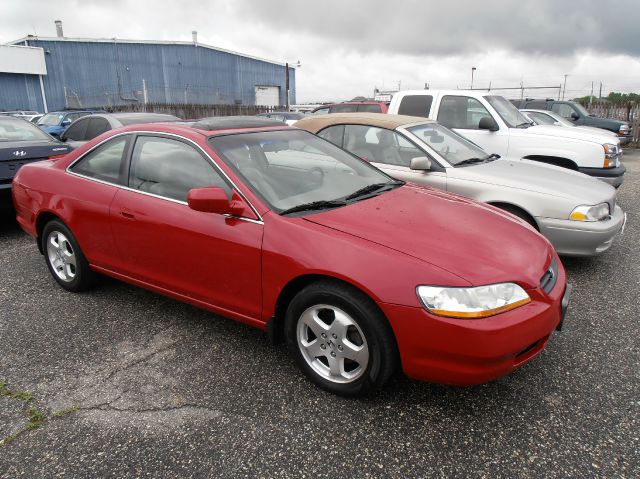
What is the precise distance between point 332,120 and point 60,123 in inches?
507

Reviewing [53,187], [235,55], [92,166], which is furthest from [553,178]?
[235,55]

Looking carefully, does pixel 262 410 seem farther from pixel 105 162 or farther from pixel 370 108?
pixel 370 108

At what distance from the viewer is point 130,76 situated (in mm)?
32156

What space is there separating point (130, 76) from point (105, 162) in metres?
32.5

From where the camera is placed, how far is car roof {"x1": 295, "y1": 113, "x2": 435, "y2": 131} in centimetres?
531

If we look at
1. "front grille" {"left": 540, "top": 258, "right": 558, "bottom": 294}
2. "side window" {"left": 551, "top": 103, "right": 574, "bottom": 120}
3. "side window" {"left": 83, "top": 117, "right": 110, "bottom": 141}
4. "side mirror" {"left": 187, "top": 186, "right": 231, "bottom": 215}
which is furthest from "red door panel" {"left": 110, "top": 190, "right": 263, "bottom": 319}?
"side window" {"left": 551, "top": 103, "right": 574, "bottom": 120}

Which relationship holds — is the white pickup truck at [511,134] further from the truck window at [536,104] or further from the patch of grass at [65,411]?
the truck window at [536,104]

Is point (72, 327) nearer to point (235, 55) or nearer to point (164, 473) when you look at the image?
point (164, 473)

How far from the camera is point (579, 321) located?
358 centimetres

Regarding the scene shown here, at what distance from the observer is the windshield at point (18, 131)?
6.31m

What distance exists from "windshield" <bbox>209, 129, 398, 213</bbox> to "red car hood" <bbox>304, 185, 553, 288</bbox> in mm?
250

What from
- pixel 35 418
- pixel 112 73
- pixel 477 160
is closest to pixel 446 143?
pixel 477 160

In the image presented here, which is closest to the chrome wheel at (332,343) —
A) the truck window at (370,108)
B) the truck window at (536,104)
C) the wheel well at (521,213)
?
the wheel well at (521,213)

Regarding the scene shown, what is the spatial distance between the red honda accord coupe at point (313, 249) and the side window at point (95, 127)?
13.8ft
